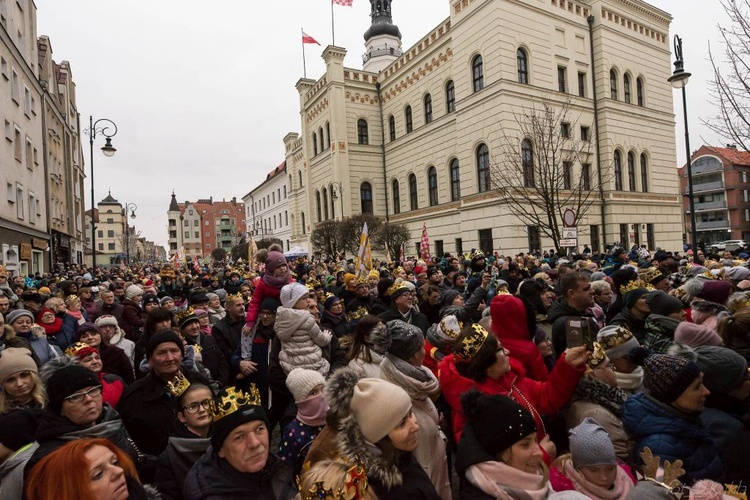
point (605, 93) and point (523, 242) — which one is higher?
point (605, 93)

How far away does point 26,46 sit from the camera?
22547mm

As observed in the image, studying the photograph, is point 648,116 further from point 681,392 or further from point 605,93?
point 681,392

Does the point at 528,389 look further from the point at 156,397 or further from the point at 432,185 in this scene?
the point at 432,185

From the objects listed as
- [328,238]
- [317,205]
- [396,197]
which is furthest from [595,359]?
[317,205]

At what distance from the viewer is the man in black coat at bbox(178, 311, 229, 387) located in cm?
513

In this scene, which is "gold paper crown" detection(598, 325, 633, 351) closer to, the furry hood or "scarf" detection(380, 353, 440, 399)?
"scarf" detection(380, 353, 440, 399)

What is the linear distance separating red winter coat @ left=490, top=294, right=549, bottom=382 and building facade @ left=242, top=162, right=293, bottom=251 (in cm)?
4996

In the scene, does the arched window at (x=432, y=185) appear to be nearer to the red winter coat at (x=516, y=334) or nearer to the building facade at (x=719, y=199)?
the red winter coat at (x=516, y=334)

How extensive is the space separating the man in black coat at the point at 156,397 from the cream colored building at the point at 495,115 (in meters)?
22.1

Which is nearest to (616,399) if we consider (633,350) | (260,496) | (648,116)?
(633,350)

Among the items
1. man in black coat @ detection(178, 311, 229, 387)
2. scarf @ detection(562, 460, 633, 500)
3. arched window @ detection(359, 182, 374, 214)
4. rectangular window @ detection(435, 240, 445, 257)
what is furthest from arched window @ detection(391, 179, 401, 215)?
scarf @ detection(562, 460, 633, 500)

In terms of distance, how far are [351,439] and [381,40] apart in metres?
59.9

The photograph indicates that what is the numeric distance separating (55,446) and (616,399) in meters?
3.47

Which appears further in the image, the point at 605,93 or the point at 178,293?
the point at 605,93
